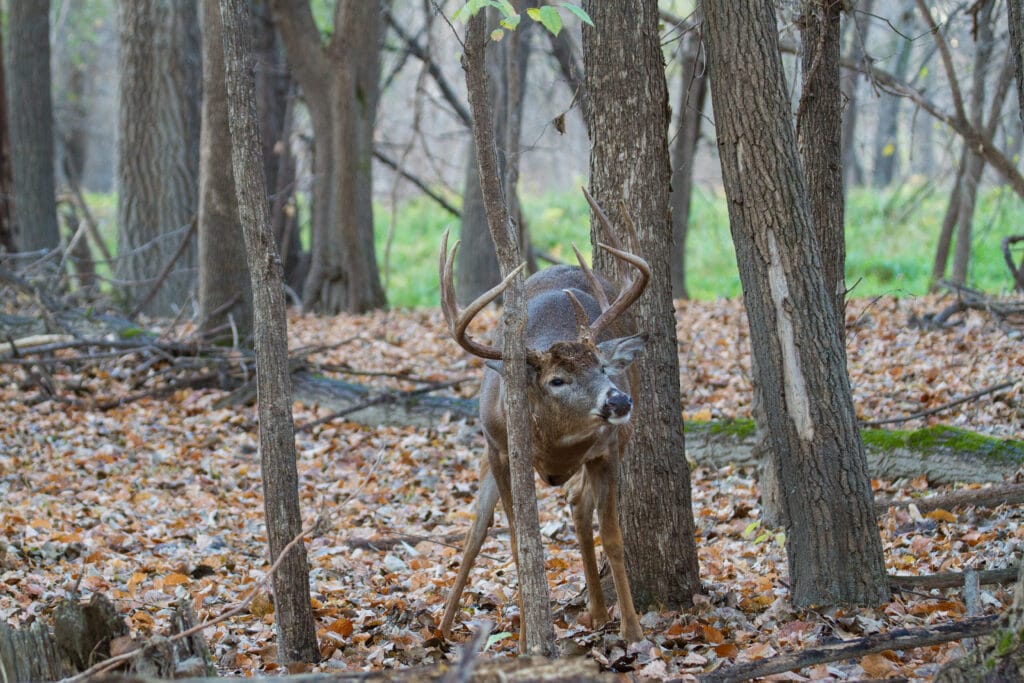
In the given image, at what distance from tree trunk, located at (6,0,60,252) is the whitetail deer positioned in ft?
37.8

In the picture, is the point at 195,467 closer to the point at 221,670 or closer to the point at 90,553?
the point at 90,553

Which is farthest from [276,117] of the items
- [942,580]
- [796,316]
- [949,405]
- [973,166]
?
[942,580]

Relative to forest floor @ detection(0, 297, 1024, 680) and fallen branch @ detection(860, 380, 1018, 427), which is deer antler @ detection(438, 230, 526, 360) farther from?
fallen branch @ detection(860, 380, 1018, 427)

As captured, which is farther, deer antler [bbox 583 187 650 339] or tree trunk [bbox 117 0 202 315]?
tree trunk [bbox 117 0 202 315]

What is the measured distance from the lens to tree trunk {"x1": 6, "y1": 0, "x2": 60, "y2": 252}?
613 inches

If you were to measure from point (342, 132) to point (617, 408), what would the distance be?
10.4 m

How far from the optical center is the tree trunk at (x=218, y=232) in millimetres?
11125

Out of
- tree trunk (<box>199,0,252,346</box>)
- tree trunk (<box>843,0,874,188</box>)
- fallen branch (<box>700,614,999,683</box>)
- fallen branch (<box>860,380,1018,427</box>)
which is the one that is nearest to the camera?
fallen branch (<box>700,614,999,683</box>)

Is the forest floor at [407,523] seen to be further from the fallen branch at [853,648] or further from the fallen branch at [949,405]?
the fallen branch at [853,648]

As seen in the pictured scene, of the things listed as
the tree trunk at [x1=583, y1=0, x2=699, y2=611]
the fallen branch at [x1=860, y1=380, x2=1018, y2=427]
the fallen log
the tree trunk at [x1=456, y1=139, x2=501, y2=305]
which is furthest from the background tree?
the tree trunk at [x1=583, y1=0, x2=699, y2=611]

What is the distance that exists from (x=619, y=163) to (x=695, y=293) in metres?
12.7

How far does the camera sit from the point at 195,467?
9062 mm

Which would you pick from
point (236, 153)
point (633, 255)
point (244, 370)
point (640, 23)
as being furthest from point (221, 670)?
point (244, 370)

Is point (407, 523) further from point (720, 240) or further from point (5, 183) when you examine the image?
point (720, 240)
